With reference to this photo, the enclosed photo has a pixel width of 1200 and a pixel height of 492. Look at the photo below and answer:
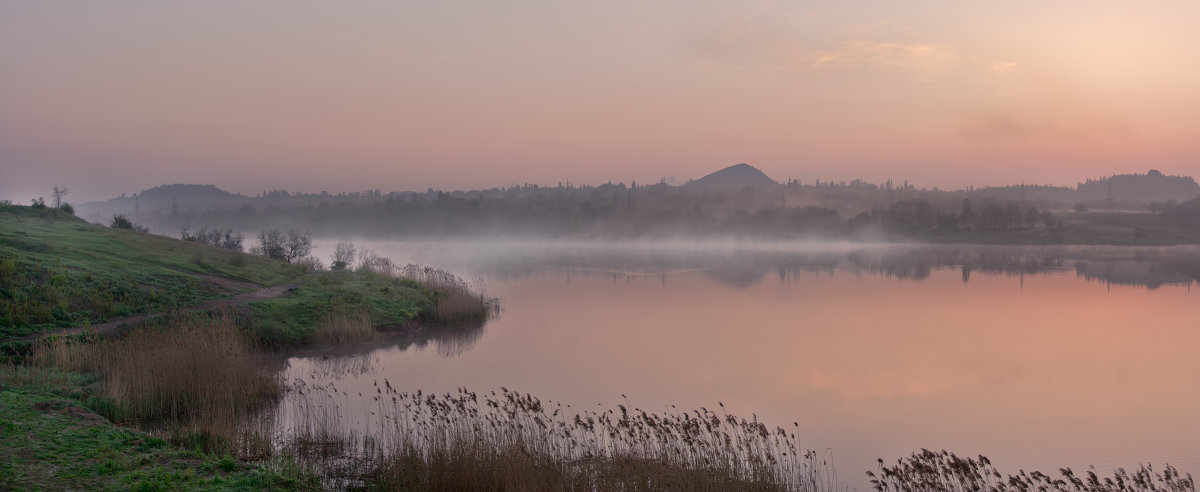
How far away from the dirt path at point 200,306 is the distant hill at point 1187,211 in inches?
5026

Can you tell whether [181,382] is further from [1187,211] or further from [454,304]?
[1187,211]

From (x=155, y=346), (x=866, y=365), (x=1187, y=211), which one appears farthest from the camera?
(x=1187, y=211)

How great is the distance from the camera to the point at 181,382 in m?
10.4

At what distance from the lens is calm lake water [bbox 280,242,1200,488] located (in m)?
10.9

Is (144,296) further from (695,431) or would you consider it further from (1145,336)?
(1145,336)

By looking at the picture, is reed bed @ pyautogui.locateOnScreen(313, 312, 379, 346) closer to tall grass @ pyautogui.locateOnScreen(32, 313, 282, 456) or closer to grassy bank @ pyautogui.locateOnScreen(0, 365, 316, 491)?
tall grass @ pyautogui.locateOnScreen(32, 313, 282, 456)

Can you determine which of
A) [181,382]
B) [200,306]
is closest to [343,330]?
[200,306]

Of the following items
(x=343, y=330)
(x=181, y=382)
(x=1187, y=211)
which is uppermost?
(x=1187, y=211)

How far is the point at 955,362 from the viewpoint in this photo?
1706cm

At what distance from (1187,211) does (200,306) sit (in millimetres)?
134753

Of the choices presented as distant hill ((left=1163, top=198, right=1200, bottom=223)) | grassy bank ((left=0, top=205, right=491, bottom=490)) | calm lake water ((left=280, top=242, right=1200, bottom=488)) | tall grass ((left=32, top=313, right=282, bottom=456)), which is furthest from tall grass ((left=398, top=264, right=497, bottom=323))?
distant hill ((left=1163, top=198, right=1200, bottom=223))

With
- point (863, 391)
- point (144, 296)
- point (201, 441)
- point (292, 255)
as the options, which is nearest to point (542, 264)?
point (292, 255)

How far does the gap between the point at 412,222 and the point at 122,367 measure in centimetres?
13687

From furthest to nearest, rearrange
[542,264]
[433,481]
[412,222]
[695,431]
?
[412,222], [542,264], [695,431], [433,481]
